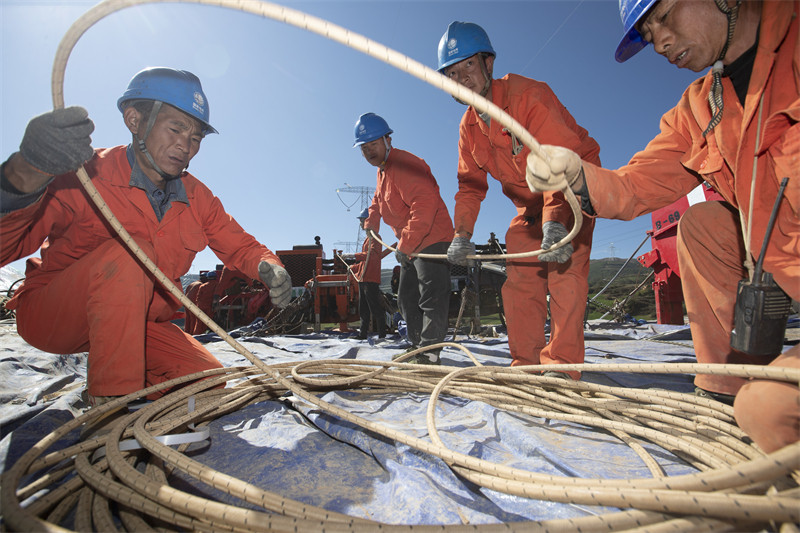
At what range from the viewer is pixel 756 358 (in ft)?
4.35

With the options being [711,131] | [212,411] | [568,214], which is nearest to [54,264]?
[212,411]

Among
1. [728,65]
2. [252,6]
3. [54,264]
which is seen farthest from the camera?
[54,264]

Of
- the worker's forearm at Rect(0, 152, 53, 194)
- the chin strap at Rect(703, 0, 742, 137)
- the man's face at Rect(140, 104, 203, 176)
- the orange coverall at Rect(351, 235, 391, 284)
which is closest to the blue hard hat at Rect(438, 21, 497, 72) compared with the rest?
the chin strap at Rect(703, 0, 742, 137)

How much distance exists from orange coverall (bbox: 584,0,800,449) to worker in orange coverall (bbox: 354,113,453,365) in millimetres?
1474

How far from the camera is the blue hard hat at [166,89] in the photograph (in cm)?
167

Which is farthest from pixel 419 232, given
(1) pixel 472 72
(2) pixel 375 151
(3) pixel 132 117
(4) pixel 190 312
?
(4) pixel 190 312

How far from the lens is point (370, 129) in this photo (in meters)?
3.32

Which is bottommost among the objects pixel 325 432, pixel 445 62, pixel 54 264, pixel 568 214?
pixel 325 432

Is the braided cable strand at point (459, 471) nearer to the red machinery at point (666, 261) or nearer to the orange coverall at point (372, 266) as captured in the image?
the orange coverall at point (372, 266)

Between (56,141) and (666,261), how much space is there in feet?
20.0

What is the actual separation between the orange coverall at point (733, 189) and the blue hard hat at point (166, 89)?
1.77 metres

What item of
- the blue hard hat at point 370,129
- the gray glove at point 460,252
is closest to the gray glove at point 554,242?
the gray glove at point 460,252

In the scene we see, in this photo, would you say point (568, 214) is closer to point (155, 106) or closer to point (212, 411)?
point (212, 411)

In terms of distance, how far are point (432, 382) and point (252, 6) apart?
1.53 meters
